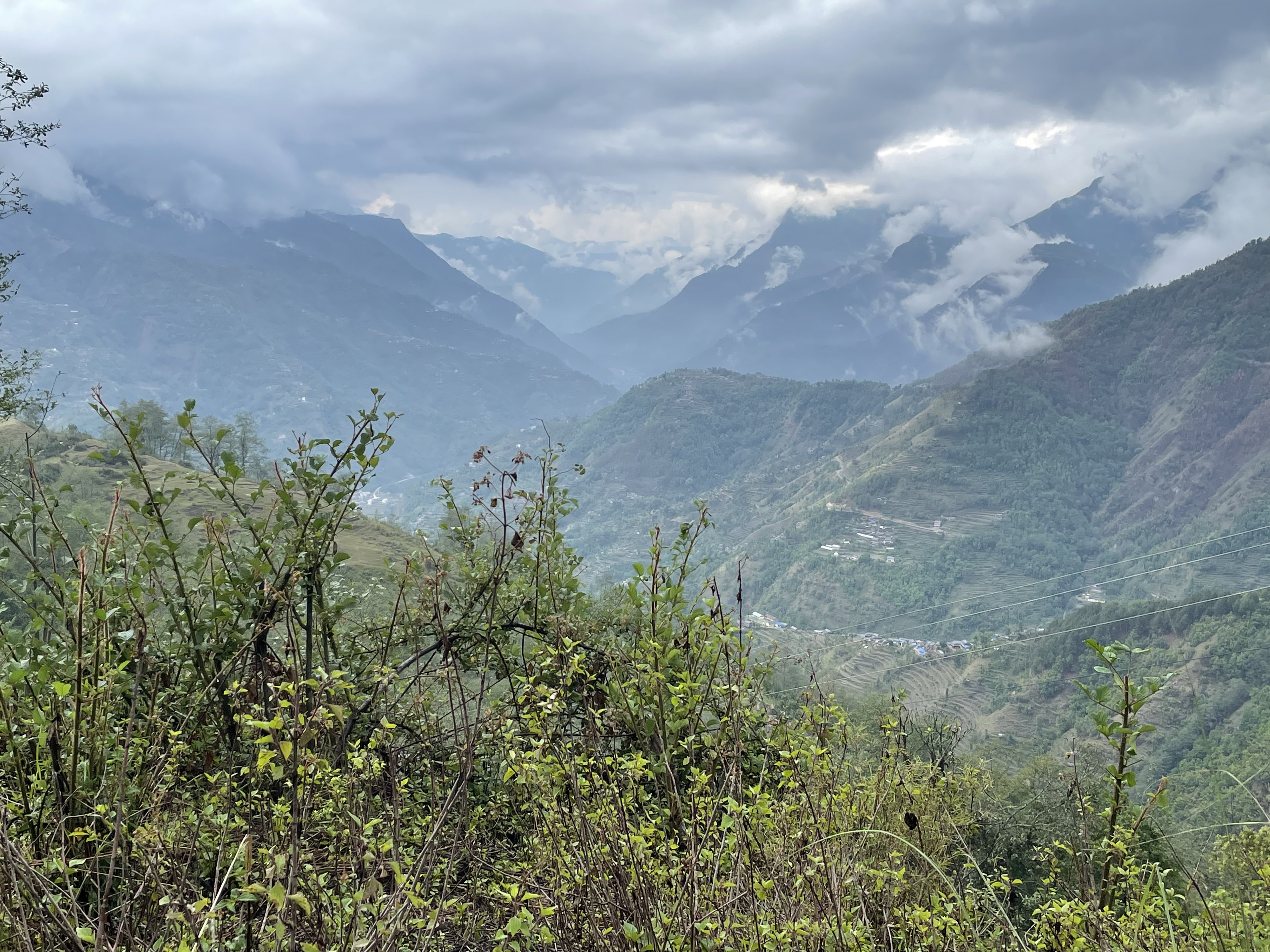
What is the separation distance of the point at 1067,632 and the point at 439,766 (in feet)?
417

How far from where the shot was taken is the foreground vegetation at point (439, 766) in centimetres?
187

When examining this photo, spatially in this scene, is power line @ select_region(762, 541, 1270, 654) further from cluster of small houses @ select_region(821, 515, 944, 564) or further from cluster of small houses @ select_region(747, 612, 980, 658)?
cluster of small houses @ select_region(821, 515, 944, 564)

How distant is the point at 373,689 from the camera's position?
332cm

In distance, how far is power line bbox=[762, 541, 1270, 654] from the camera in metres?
152

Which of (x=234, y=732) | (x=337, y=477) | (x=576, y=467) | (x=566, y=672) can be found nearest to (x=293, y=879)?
(x=566, y=672)

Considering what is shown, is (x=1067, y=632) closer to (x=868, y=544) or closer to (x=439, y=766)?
(x=868, y=544)

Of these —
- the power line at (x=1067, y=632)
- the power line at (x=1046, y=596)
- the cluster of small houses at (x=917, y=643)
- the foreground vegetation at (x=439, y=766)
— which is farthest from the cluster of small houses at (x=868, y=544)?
the foreground vegetation at (x=439, y=766)

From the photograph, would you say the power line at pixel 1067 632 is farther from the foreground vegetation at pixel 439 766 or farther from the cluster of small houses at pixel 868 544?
the foreground vegetation at pixel 439 766

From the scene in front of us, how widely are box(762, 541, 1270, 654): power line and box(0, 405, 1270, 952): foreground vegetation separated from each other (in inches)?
5771

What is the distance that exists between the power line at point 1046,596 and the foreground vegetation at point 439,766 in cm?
14658

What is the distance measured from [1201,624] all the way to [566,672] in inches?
5106

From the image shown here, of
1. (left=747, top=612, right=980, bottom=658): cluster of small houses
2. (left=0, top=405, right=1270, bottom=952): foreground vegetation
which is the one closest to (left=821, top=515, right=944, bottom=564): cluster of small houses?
(left=747, top=612, right=980, bottom=658): cluster of small houses

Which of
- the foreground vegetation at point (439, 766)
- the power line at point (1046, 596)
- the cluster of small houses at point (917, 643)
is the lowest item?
the cluster of small houses at point (917, 643)

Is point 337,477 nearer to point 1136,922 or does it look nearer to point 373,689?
point 373,689
